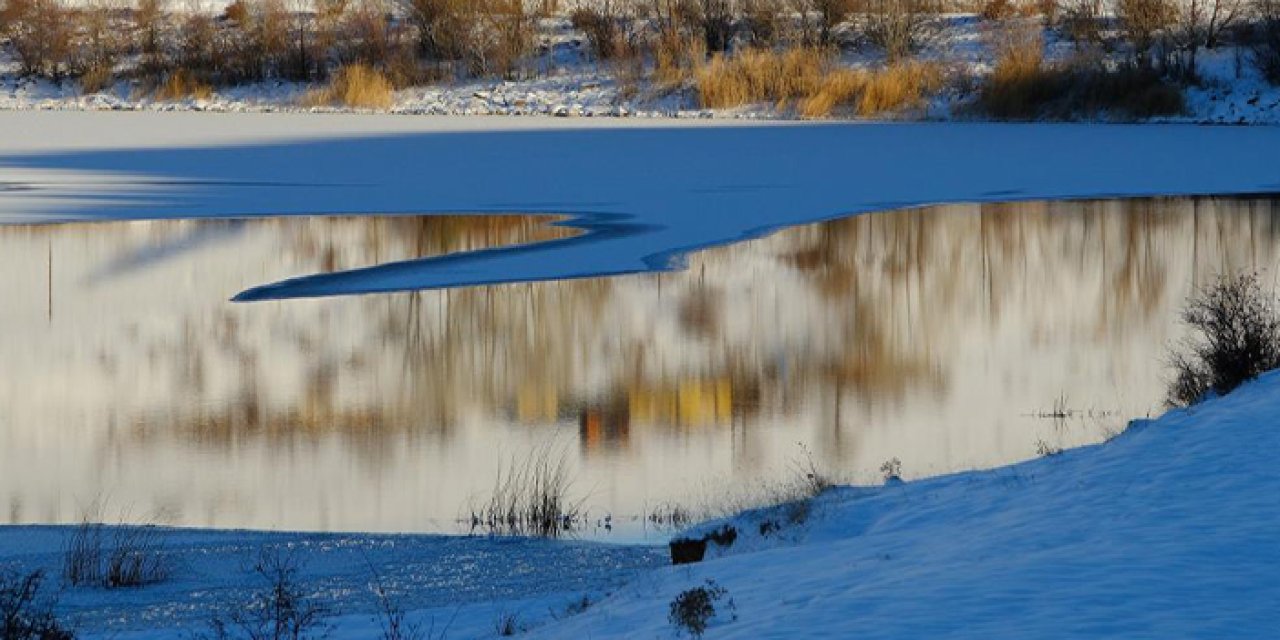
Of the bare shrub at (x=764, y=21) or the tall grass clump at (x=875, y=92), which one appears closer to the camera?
the tall grass clump at (x=875, y=92)

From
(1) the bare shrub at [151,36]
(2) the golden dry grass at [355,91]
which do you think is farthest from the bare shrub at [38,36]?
(2) the golden dry grass at [355,91]

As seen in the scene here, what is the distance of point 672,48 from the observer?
154 feet

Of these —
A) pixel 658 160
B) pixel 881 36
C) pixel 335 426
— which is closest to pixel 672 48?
pixel 881 36

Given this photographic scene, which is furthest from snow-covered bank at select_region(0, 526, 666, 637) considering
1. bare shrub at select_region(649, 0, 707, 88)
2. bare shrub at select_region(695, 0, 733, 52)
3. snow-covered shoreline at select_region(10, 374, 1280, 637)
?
bare shrub at select_region(695, 0, 733, 52)

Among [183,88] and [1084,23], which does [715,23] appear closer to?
[1084,23]

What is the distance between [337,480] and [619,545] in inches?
71.5

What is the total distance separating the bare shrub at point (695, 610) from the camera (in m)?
5.21

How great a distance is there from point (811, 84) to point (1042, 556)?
122 feet

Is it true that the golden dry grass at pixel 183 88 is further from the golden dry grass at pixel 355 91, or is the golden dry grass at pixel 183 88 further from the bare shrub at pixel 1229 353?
the bare shrub at pixel 1229 353

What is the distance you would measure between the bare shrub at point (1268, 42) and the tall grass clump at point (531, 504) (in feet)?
112

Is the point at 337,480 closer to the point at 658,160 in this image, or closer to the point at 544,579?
the point at 544,579

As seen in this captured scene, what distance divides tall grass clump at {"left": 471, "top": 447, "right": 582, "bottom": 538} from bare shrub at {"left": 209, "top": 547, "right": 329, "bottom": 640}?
1.11 m

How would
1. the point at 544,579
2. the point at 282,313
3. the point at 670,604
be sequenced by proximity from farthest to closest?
the point at 282,313 < the point at 544,579 < the point at 670,604

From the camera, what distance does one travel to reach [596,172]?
84.7ft
